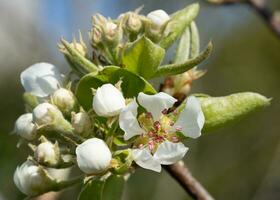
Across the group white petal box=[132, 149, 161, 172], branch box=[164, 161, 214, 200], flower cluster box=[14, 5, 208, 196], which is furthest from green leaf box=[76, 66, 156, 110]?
branch box=[164, 161, 214, 200]

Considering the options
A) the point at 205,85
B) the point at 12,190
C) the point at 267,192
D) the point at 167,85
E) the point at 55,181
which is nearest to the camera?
the point at 55,181

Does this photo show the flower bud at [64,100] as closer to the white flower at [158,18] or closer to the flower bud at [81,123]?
the flower bud at [81,123]

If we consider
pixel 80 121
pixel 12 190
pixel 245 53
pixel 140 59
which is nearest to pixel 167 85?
pixel 140 59

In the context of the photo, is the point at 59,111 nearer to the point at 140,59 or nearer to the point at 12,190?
the point at 140,59

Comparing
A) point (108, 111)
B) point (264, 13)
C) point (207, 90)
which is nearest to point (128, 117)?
point (108, 111)

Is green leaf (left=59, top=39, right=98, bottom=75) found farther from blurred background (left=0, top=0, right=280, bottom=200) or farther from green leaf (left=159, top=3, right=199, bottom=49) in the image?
blurred background (left=0, top=0, right=280, bottom=200)

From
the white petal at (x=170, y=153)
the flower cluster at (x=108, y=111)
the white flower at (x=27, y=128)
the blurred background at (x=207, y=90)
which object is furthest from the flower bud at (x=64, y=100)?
the blurred background at (x=207, y=90)

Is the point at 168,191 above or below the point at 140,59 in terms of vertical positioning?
below
